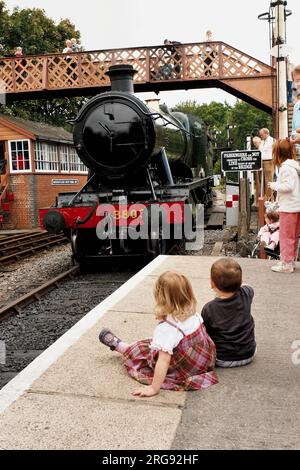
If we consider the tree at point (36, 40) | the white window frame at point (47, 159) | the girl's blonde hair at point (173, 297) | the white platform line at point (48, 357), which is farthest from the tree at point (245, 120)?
the girl's blonde hair at point (173, 297)

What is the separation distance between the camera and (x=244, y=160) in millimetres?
8867

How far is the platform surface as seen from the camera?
2.56 metres

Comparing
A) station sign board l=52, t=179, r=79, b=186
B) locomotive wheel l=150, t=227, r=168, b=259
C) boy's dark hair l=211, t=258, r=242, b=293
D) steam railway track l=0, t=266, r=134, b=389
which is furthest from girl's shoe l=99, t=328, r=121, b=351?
station sign board l=52, t=179, r=79, b=186

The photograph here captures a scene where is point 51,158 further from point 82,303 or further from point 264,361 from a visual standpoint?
point 264,361

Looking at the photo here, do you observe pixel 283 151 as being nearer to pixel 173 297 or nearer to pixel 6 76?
pixel 173 297

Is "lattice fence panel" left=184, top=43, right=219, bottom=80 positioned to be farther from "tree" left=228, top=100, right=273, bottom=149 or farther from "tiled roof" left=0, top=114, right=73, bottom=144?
"tree" left=228, top=100, right=273, bottom=149

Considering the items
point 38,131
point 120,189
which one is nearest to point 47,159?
point 38,131

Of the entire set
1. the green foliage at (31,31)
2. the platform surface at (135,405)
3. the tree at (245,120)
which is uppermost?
the green foliage at (31,31)

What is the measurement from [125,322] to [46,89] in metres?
12.8

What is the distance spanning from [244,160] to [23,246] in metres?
6.60

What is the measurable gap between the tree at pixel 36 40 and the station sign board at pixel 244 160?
20668 millimetres

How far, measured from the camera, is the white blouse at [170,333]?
3066 mm

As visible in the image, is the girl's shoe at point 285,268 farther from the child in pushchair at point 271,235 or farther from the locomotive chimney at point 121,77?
the locomotive chimney at point 121,77

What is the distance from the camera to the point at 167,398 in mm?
3062
